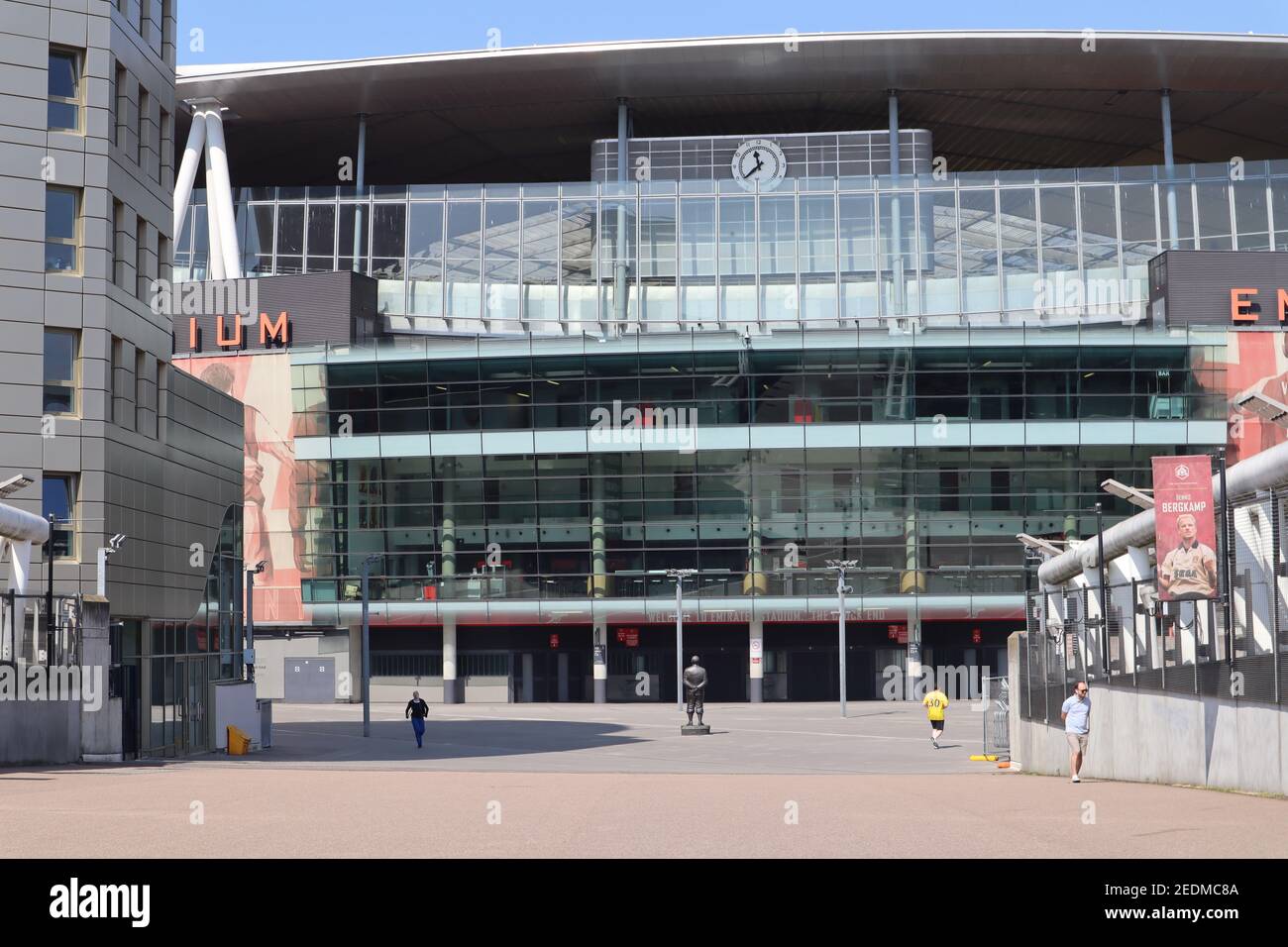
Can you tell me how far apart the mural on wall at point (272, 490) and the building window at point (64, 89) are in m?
43.2

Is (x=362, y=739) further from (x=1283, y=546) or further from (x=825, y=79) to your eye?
(x=825, y=79)

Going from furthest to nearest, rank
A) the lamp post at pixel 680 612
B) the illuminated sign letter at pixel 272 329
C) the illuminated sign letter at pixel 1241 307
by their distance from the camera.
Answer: the illuminated sign letter at pixel 272 329 → the illuminated sign letter at pixel 1241 307 → the lamp post at pixel 680 612

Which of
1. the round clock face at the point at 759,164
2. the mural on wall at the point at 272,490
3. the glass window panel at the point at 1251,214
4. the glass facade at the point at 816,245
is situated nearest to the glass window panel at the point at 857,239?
the glass facade at the point at 816,245

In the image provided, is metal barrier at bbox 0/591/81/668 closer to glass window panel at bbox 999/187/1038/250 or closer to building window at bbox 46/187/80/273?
building window at bbox 46/187/80/273

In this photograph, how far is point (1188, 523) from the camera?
71.7 feet

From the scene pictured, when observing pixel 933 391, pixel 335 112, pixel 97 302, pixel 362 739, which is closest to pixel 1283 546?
pixel 97 302

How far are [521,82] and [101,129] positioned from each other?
146ft

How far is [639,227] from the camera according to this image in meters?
80.6

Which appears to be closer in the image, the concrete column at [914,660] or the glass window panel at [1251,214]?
the concrete column at [914,660]

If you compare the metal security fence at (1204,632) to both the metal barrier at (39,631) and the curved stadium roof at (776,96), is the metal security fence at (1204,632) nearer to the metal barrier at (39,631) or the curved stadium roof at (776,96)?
the metal barrier at (39,631)

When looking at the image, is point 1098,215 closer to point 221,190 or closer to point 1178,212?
point 1178,212

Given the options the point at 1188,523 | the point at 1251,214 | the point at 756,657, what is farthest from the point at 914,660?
the point at 1188,523

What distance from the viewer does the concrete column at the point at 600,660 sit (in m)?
76.5

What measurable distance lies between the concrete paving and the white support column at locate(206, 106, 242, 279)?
4724 cm
